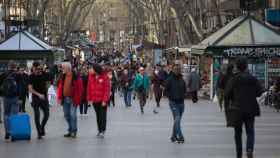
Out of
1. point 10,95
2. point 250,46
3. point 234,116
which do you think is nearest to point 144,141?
point 10,95

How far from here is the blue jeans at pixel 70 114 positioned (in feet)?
61.5

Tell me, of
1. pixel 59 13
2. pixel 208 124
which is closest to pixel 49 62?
pixel 208 124

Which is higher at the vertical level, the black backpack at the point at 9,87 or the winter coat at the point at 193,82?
the black backpack at the point at 9,87

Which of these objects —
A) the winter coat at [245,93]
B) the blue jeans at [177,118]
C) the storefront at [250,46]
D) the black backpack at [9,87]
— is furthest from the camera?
the storefront at [250,46]

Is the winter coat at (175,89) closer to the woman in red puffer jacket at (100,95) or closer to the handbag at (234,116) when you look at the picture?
the woman in red puffer jacket at (100,95)

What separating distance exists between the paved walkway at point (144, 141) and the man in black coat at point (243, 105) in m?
1.35

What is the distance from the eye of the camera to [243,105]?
1345cm

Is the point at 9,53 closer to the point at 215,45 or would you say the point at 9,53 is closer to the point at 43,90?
the point at 215,45

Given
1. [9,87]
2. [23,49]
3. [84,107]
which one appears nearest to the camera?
[9,87]

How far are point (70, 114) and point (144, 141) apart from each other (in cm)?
204

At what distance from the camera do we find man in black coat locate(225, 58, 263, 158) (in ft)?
44.1

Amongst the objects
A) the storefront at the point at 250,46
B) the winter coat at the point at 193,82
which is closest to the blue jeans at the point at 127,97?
the storefront at the point at 250,46

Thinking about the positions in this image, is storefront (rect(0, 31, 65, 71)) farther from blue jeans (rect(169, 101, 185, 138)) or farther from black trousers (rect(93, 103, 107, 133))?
blue jeans (rect(169, 101, 185, 138))

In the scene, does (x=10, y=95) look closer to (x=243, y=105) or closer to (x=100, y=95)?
(x=100, y=95)
